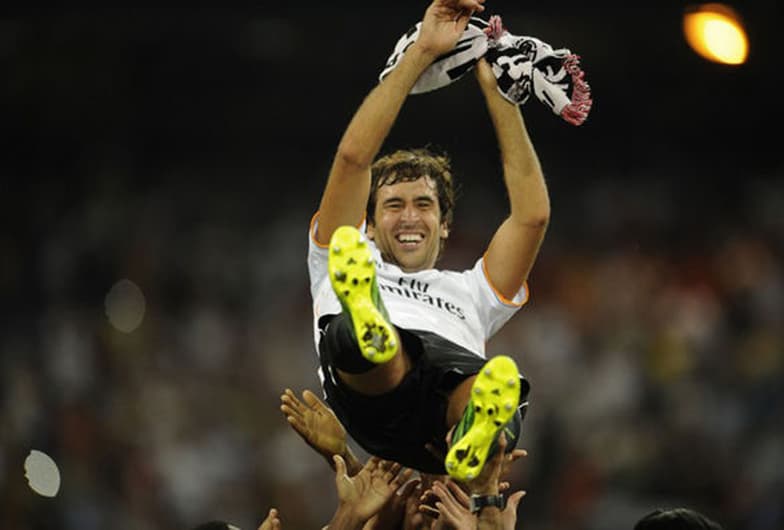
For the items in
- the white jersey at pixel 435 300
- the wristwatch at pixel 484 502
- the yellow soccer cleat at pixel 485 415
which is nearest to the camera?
the yellow soccer cleat at pixel 485 415

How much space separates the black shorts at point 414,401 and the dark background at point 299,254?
3.15 metres

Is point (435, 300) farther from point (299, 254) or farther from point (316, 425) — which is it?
point (299, 254)

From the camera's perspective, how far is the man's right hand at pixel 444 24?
3.78 m

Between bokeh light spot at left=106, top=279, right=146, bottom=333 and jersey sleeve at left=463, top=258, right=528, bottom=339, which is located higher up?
bokeh light spot at left=106, top=279, right=146, bottom=333

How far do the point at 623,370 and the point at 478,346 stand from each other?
3.65m

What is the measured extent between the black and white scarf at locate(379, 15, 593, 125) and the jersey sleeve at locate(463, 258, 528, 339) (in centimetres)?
55

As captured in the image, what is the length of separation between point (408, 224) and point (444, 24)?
0.64 metres

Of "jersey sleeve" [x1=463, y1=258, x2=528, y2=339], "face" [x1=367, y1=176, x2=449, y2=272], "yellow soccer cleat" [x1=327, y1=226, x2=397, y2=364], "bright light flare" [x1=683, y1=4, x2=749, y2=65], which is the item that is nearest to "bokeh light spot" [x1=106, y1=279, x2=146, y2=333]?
"bright light flare" [x1=683, y1=4, x2=749, y2=65]

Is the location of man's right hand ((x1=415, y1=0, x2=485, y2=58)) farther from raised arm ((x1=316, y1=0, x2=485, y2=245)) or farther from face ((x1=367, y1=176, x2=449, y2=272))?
face ((x1=367, y1=176, x2=449, y2=272))

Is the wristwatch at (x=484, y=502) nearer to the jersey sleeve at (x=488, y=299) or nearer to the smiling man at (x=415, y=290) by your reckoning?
the smiling man at (x=415, y=290)

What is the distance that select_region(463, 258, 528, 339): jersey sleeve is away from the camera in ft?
13.3

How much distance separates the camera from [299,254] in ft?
28.8

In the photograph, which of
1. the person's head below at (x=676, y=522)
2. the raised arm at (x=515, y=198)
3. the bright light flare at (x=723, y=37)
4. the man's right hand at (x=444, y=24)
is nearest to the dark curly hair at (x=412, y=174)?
the raised arm at (x=515, y=198)

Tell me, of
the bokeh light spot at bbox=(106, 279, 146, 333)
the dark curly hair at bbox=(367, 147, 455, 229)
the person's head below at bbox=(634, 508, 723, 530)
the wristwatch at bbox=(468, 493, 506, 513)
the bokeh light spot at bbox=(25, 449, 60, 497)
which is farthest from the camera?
the bokeh light spot at bbox=(106, 279, 146, 333)
